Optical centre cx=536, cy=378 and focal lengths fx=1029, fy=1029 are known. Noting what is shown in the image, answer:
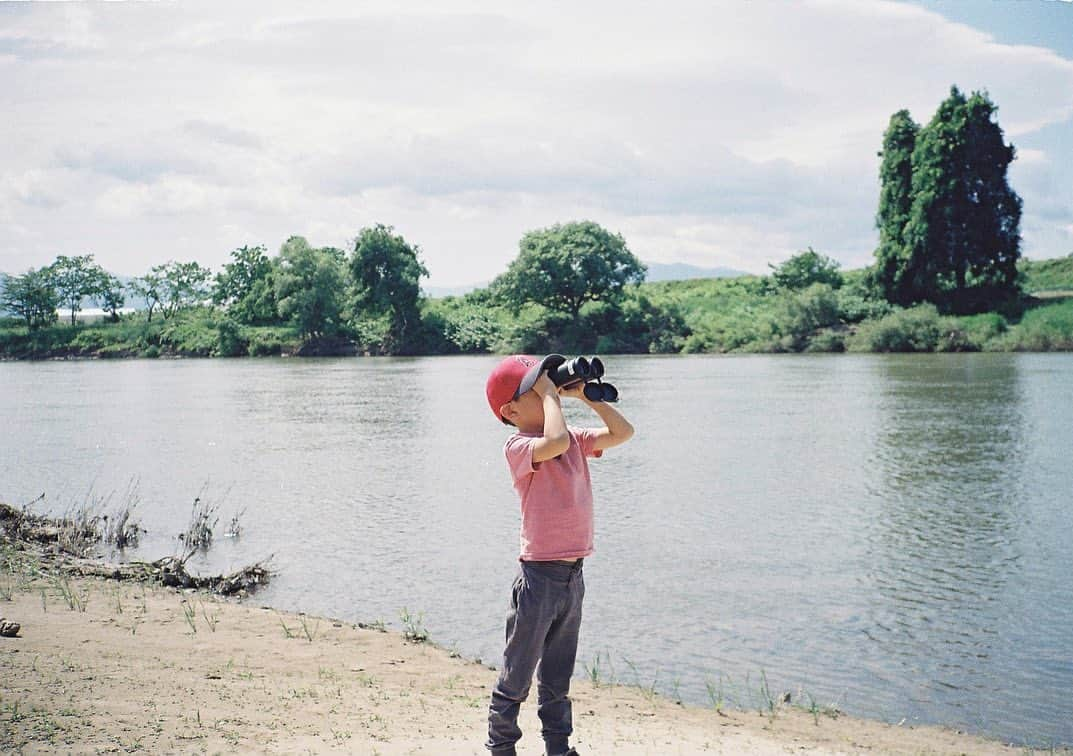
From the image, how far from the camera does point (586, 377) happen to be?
4.64m

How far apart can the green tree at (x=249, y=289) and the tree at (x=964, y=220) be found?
4847 cm

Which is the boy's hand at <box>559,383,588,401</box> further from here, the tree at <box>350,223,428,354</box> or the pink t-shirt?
the tree at <box>350,223,428,354</box>

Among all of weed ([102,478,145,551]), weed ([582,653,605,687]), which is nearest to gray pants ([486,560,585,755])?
weed ([582,653,605,687])

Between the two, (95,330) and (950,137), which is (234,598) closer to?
(950,137)

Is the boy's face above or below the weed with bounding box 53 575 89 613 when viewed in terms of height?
above

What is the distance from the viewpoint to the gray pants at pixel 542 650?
4.67 m

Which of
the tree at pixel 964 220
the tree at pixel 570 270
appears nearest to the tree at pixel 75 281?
the tree at pixel 570 270

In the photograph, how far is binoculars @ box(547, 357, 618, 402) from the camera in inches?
179

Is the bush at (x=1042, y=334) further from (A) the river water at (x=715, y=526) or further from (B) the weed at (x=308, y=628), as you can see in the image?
(B) the weed at (x=308, y=628)

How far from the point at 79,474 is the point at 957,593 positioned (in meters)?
14.8

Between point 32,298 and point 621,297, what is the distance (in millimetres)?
48766

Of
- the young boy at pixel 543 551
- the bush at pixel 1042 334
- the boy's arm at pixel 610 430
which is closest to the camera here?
the young boy at pixel 543 551

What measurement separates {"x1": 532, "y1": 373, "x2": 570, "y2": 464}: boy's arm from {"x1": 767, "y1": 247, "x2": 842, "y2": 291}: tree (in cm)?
7134

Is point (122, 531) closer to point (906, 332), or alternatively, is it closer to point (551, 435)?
point (551, 435)
